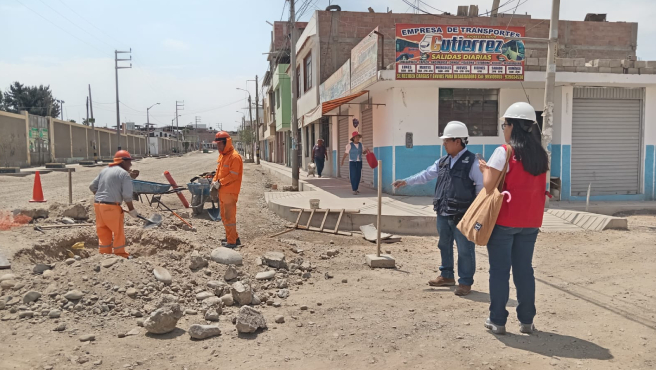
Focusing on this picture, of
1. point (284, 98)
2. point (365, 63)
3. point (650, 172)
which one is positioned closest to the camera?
point (365, 63)

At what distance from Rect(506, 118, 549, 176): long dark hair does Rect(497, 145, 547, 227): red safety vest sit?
0.05m

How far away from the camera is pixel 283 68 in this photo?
31734mm

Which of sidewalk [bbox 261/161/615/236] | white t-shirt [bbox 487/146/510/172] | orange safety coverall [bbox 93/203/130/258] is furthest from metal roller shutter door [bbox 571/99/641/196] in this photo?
orange safety coverall [bbox 93/203/130/258]

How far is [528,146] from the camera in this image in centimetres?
360

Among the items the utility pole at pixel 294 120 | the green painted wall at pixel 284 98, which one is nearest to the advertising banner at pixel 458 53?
the utility pole at pixel 294 120

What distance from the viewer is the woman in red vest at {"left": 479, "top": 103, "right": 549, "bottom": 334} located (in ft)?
11.8

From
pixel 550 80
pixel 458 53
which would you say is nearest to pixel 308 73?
pixel 458 53

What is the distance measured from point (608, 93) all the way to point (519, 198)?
441 inches

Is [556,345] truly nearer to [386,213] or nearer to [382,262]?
[382,262]

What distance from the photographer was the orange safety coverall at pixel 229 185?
7.24 metres

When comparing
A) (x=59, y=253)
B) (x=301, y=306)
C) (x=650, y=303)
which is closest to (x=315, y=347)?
(x=301, y=306)

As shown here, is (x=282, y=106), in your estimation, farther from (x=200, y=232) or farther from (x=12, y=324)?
(x=12, y=324)

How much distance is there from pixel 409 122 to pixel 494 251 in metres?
8.97

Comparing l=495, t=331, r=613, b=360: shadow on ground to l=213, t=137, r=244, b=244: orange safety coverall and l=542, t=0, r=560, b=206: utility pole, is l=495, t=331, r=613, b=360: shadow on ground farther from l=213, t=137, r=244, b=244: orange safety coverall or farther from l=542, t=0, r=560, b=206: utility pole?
l=542, t=0, r=560, b=206: utility pole
